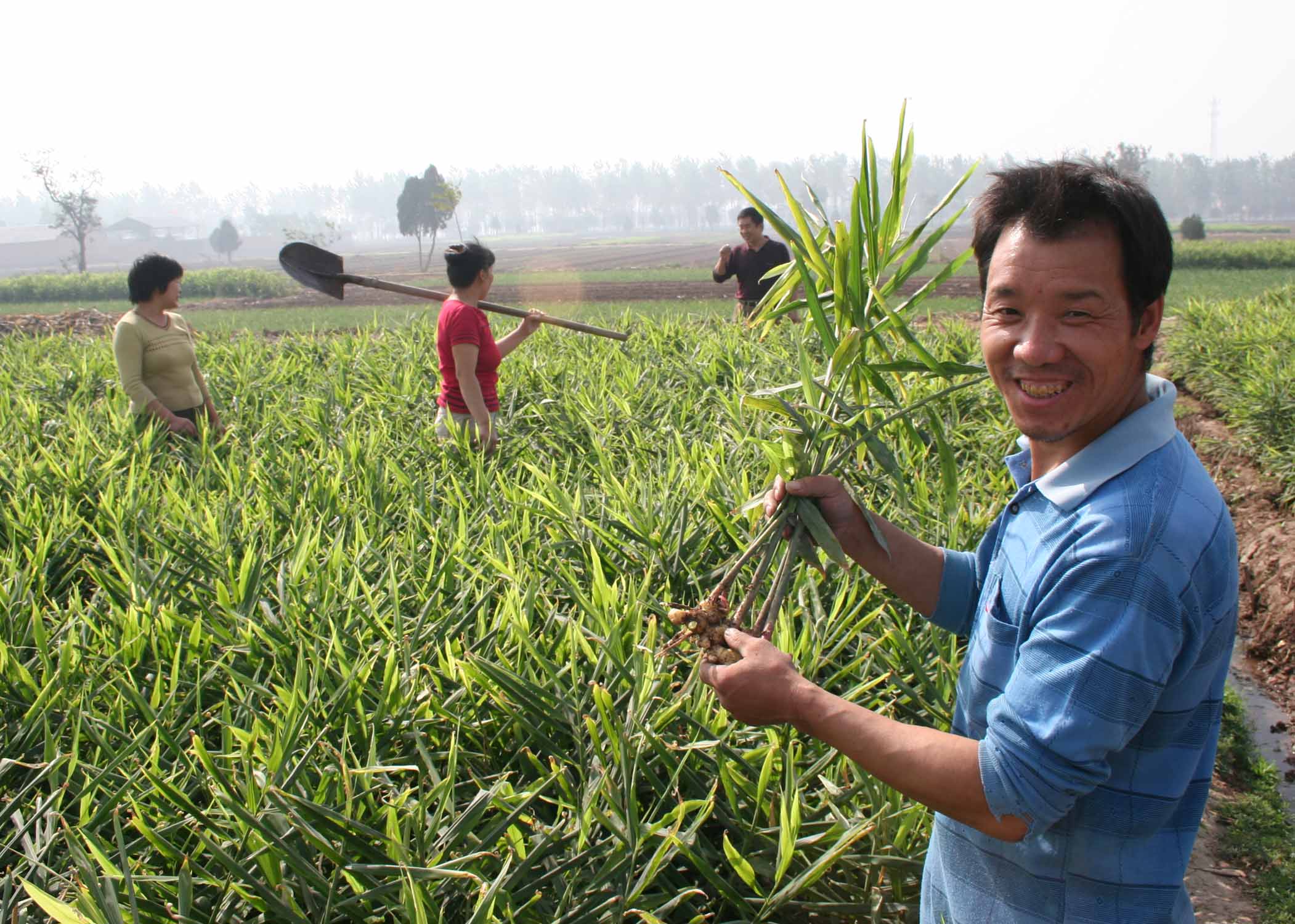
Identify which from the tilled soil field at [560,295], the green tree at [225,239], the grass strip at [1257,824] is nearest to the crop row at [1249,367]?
the grass strip at [1257,824]

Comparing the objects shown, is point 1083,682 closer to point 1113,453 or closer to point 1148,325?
point 1113,453

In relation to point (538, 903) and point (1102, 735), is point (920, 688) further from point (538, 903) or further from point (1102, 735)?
point (1102, 735)

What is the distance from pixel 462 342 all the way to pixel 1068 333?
3.17 meters

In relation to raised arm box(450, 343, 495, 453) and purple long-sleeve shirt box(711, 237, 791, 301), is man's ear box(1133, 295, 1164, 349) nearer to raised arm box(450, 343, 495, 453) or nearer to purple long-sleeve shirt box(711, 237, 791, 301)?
raised arm box(450, 343, 495, 453)

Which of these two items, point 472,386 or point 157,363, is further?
point 157,363

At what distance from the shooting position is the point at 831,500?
147 cm

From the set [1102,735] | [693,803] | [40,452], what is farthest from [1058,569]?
[40,452]

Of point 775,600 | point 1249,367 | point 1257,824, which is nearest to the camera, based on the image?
point 775,600

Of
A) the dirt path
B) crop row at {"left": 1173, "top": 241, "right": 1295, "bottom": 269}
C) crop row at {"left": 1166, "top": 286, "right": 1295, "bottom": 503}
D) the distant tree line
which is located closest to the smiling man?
the dirt path

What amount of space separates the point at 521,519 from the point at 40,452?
2643mm

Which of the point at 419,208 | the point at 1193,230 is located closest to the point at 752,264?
the point at 1193,230

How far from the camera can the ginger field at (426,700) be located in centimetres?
146

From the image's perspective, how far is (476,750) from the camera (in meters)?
1.86

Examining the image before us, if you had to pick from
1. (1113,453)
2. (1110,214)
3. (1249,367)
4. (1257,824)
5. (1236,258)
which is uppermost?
(1236,258)
